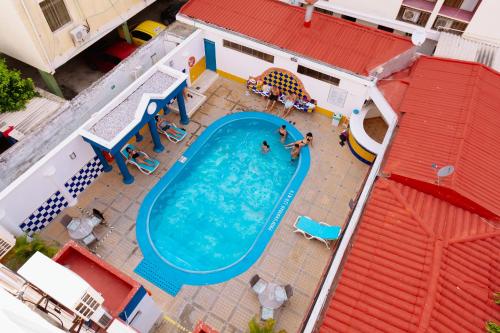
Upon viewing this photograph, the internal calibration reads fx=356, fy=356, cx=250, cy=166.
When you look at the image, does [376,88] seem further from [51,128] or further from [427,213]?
[51,128]

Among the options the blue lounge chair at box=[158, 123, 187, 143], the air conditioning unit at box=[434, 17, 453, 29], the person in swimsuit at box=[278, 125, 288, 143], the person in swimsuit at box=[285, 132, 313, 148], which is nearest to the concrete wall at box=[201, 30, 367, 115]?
the person in swimsuit at box=[285, 132, 313, 148]

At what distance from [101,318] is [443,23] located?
23.1 meters

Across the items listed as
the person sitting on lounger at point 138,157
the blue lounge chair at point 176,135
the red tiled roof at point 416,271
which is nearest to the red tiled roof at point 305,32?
the blue lounge chair at point 176,135

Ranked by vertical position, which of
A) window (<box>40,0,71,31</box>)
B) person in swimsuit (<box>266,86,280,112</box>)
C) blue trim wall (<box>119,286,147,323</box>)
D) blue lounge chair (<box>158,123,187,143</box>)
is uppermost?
window (<box>40,0,71,31</box>)

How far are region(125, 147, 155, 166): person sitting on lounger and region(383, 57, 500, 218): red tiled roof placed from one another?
12.1m

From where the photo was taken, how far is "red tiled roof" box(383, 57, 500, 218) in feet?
44.7

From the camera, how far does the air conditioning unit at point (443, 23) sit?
20.9 m

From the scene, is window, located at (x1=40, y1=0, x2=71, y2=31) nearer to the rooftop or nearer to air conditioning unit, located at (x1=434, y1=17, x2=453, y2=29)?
the rooftop

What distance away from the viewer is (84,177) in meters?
18.0

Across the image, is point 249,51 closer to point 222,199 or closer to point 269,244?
point 222,199

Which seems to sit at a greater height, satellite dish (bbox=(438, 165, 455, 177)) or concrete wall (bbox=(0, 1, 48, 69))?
concrete wall (bbox=(0, 1, 48, 69))

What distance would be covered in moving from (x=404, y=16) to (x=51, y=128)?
20.7 meters

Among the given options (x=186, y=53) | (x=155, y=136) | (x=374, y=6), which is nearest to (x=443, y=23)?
(x=374, y=6)

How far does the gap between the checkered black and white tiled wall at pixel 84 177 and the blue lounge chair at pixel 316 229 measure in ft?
34.7
